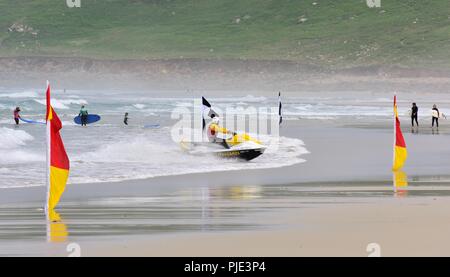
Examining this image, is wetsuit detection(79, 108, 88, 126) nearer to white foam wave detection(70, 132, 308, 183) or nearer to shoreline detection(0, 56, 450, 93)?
white foam wave detection(70, 132, 308, 183)

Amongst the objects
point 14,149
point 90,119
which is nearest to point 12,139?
point 14,149

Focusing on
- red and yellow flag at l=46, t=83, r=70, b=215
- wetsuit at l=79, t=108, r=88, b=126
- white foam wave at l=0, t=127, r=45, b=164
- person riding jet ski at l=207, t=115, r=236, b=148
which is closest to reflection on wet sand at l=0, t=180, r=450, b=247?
red and yellow flag at l=46, t=83, r=70, b=215

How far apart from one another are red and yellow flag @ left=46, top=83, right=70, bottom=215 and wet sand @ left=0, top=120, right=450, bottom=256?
420 mm

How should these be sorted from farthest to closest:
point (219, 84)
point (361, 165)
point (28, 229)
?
point (219, 84) → point (361, 165) → point (28, 229)

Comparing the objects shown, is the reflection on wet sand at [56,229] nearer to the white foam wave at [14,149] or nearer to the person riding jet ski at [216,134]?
the white foam wave at [14,149]

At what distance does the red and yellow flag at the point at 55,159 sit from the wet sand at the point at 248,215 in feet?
1.38

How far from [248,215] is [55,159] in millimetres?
2817

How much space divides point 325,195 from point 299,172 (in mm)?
5568

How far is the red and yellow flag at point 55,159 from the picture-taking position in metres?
16.4

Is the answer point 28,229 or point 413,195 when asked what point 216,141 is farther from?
point 28,229

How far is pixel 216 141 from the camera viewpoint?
31.0m

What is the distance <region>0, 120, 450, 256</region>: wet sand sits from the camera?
1440 centimetres

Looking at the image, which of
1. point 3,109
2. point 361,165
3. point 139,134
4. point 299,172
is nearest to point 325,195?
point 299,172

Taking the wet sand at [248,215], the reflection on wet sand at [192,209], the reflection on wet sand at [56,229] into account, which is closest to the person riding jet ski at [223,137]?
the wet sand at [248,215]
